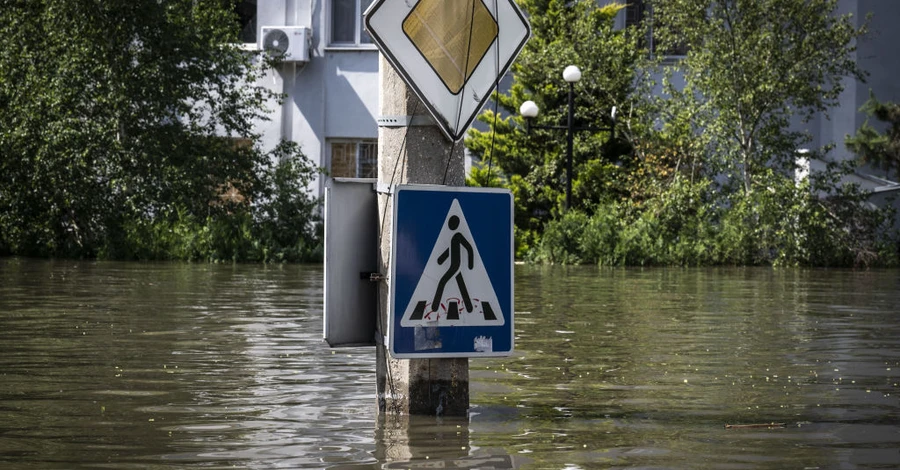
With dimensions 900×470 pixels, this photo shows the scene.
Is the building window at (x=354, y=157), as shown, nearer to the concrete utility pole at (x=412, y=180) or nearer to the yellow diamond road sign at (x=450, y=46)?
the concrete utility pole at (x=412, y=180)

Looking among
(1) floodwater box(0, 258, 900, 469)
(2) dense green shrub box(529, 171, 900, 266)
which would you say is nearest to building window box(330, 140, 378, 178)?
(2) dense green shrub box(529, 171, 900, 266)

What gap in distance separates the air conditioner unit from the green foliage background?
16.0ft

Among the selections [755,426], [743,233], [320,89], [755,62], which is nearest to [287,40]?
[320,89]

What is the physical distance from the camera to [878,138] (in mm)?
34781

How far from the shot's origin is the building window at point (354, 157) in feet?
121

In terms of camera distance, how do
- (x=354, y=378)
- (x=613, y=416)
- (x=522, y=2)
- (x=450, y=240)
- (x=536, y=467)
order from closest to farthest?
(x=536, y=467) → (x=450, y=240) → (x=613, y=416) → (x=354, y=378) → (x=522, y=2)

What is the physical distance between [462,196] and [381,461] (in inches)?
52.9

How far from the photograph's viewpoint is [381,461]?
5.82 meters

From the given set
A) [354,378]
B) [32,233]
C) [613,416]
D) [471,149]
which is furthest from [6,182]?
[613,416]

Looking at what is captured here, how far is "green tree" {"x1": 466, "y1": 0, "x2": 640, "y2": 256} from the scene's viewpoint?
3269cm

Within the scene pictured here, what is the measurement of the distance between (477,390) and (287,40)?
2806 cm

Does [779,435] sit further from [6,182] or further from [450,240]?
[6,182]

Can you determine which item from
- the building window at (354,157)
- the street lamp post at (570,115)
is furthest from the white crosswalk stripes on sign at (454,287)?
the building window at (354,157)

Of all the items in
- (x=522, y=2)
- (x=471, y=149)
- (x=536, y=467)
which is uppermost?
(x=522, y=2)
